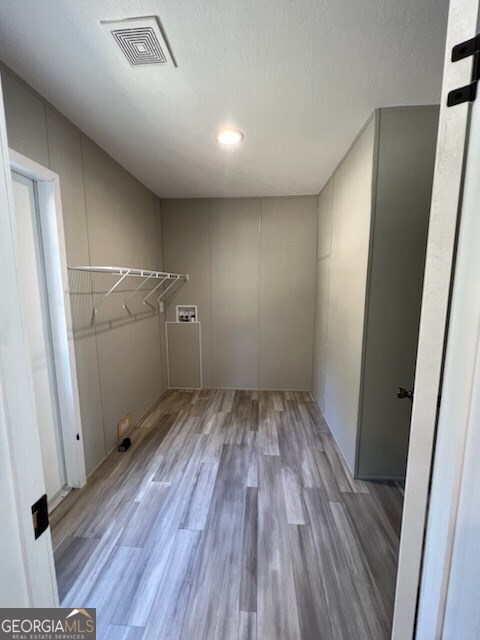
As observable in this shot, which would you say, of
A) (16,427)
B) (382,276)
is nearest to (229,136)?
Result: (382,276)

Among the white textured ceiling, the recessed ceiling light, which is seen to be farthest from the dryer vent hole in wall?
the recessed ceiling light

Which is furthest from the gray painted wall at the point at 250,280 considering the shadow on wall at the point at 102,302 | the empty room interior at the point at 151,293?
the shadow on wall at the point at 102,302

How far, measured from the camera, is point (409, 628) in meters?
0.78

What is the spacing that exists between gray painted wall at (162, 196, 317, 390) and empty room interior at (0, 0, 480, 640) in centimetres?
41

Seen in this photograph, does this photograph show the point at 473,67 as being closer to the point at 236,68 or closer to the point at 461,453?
the point at 461,453

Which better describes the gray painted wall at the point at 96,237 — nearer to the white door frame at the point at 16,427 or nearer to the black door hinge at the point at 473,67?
the white door frame at the point at 16,427

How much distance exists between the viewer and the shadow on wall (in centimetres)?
195

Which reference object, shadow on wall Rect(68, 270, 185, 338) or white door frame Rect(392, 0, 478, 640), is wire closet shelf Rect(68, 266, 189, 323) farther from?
white door frame Rect(392, 0, 478, 640)

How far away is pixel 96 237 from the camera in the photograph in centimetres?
215

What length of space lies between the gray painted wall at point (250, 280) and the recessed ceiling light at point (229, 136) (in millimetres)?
1385

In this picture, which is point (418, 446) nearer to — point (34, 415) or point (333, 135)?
point (34, 415)

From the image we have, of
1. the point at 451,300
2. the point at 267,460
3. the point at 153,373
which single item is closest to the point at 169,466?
the point at 267,460

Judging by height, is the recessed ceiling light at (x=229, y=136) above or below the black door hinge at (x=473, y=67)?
above

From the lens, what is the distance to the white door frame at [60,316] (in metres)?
1.71
